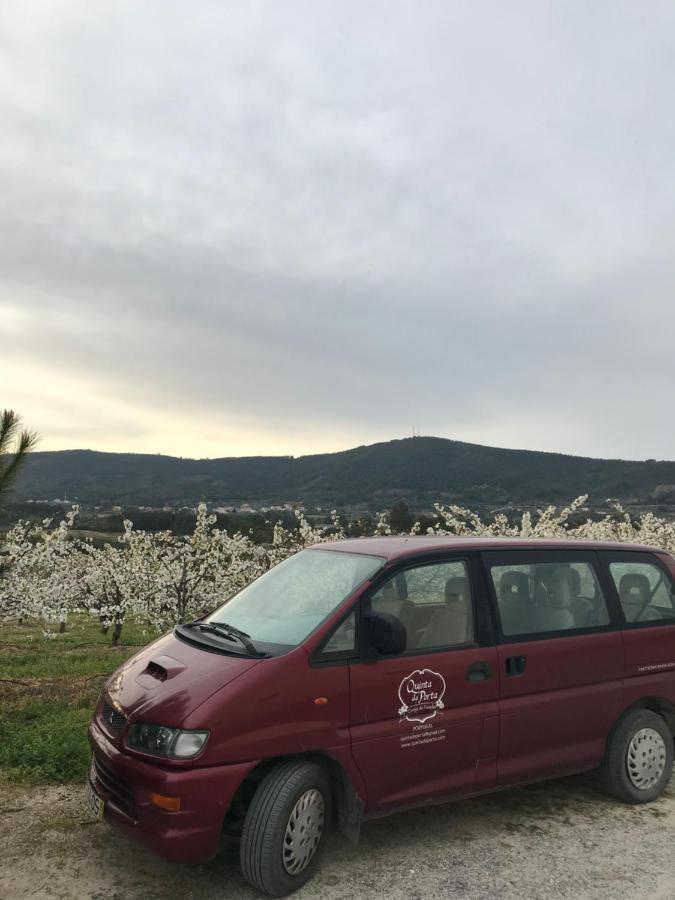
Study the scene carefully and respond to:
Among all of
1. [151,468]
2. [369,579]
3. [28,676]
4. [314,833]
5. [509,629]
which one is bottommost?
[28,676]

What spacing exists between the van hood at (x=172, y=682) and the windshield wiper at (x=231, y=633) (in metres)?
0.08

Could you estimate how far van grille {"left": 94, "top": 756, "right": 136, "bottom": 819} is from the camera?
367 cm

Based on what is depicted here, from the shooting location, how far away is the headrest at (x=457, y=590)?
4609mm

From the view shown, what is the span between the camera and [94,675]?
32.0 ft

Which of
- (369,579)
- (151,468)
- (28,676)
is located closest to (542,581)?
(369,579)

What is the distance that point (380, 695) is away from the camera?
401cm

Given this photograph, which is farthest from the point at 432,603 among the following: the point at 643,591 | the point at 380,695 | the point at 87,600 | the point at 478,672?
the point at 87,600

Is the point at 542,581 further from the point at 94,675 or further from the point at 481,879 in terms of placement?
the point at 94,675

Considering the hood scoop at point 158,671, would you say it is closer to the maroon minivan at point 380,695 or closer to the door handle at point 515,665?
the maroon minivan at point 380,695

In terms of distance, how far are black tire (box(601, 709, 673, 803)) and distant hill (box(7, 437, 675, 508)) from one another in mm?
84538

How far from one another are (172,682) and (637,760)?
3.60 m

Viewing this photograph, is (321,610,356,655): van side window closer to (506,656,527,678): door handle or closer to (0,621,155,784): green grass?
(506,656,527,678): door handle

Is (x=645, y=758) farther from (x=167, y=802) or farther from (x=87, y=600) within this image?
(x=87, y=600)

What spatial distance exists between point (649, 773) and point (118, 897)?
3869 millimetres
